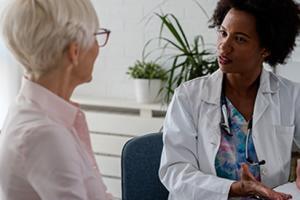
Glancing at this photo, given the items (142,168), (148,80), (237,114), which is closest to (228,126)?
(237,114)

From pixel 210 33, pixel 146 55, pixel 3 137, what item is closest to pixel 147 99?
pixel 146 55

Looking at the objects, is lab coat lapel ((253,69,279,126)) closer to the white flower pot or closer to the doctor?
the doctor

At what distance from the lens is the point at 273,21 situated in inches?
76.7

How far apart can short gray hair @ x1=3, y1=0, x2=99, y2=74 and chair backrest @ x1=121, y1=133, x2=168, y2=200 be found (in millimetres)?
816

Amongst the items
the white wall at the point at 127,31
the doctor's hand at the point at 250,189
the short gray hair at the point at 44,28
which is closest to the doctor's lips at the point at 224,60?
the doctor's hand at the point at 250,189

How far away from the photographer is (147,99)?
3.08 m

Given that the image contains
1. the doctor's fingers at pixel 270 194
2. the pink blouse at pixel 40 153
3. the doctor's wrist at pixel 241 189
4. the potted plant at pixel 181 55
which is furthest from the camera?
the potted plant at pixel 181 55

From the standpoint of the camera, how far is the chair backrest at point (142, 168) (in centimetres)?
188

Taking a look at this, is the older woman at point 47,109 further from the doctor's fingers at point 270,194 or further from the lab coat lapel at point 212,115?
the lab coat lapel at point 212,115

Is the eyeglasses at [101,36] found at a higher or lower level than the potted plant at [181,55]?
higher

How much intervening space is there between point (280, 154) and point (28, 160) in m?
1.11

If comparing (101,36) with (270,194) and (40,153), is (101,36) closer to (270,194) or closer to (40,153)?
(40,153)

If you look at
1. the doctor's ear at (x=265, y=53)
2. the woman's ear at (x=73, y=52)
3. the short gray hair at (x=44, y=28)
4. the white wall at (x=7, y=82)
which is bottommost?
the white wall at (x=7, y=82)

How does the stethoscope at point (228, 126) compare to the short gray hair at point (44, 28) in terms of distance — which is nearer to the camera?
the short gray hair at point (44, 28)
